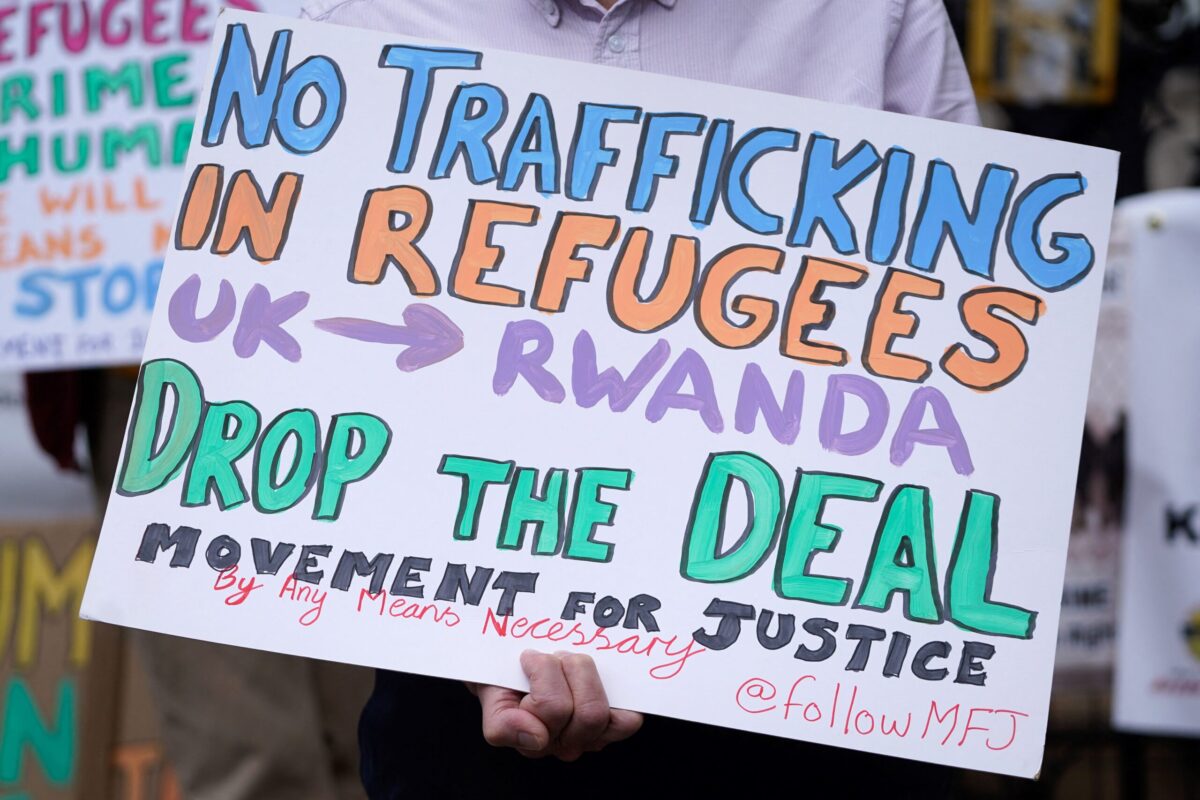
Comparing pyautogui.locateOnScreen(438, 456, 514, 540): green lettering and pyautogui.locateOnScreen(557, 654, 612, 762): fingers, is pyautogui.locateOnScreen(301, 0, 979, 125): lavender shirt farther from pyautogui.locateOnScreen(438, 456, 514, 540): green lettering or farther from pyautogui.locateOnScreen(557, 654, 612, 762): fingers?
pyautogui.locateOnScreen(557, 654, 612, 762): fingers

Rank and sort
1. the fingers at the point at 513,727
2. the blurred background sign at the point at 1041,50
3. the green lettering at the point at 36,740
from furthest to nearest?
the blurred background sign at the point at 1041,50 → the green lettering at the point at 36,740 → the fingers at the point at 513,727

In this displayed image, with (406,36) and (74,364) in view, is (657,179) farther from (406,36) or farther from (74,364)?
(74,364)

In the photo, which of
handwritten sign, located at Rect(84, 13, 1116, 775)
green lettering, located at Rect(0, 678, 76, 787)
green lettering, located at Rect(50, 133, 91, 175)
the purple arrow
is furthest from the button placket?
green lettering, located at Rect(0, 678, 76, 787)

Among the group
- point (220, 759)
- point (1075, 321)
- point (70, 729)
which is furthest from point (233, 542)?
point (70, 729)

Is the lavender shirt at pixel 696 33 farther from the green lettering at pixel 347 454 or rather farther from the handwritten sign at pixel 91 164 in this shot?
the handwritten sign at pixel 91 164

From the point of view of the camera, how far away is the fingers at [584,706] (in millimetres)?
1247

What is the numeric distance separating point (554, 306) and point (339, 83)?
33 cm

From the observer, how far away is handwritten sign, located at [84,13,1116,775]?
1.30 m

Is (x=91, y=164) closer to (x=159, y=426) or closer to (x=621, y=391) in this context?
(x=159, y=426)

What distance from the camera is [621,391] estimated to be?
53.1 inches

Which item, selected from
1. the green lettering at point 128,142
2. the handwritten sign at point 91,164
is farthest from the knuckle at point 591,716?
the green lettering at point 128,142

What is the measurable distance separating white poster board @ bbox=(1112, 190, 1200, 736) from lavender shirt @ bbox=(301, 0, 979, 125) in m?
1.34

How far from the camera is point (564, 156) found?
1399mm

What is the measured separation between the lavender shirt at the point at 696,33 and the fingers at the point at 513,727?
0.69 meters
